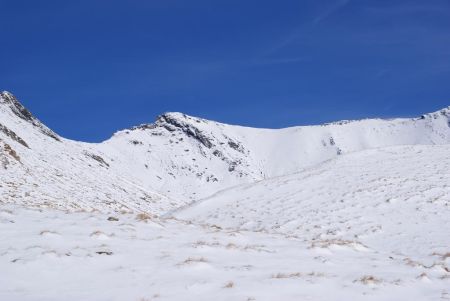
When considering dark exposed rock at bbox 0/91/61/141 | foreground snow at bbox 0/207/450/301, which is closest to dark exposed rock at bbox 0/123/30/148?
dark exposed rock at bbox 0/91/61/141

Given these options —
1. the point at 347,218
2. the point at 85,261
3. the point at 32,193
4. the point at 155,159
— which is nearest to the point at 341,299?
the point at 85,261

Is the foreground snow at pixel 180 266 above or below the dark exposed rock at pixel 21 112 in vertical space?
below

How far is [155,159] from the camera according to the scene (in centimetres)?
19425

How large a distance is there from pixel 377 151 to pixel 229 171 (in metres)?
158

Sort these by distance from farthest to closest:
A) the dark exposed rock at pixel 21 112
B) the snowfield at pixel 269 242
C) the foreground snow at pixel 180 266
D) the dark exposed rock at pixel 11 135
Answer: the dark exposed rock at pixel 21 112 → the dark exposed rock at pixel 11 135 → the snowfield at pixel 269 242 → the foreground snow at pixel 180 266

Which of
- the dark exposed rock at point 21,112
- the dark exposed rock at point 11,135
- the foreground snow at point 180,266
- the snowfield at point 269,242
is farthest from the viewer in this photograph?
the dark exposed rock at point 21,112

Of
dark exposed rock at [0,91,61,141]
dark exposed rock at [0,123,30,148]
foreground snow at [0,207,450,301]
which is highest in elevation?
dark exposed rock at [0,91,61,141]

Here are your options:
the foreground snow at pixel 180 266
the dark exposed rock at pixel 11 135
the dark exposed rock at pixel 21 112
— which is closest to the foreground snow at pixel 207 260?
the foreground snow at pixel 180 266

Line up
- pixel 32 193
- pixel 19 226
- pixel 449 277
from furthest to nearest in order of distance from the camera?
pixel 32 193 < pixel 19 226 < pixel 449 277

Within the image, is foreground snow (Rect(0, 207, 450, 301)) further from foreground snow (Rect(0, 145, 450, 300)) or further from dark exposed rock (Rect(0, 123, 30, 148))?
dark exposed rock (Rect(0, 123, 30, 148))

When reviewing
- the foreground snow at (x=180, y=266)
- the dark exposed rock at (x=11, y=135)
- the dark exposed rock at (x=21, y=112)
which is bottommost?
the foreground snow at (x=180, y=266)

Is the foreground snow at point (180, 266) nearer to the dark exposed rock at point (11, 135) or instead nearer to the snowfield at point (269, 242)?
the snowfield at point (269, 242)

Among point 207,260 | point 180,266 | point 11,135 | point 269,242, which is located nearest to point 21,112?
point 11,135

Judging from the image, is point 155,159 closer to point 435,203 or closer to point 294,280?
point 435,203
